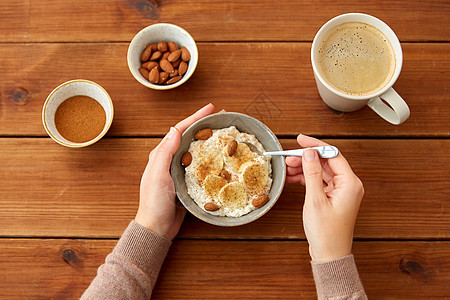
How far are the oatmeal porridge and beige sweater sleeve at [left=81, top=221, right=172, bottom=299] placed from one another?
161 millimetres

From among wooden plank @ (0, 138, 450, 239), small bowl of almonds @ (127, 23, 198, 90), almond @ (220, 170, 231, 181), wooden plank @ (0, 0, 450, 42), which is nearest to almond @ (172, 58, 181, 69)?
small bowl of almonds @ (127, 23, 198, 90)

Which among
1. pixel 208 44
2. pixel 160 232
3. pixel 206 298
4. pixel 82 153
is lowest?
pixel 206 298

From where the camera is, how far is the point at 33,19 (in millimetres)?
1182

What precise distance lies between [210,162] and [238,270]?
0.30 metres

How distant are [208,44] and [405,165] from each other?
24.6 inches

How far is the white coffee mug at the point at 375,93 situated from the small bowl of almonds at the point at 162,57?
1.08 ft

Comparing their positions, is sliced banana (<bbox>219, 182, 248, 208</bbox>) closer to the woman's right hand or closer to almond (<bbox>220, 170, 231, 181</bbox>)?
almond (<bbox>220, 170, 231, 181</bbox>)

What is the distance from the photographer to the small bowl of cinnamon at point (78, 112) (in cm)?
108

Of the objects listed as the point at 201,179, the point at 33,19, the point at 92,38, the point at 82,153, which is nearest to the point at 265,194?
the point at 201,179

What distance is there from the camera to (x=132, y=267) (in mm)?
994

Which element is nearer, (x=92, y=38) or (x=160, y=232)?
(x=160, y=232)

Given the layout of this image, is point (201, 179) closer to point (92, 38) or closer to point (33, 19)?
point (92, 38)

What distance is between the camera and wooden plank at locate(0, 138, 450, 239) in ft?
3.54

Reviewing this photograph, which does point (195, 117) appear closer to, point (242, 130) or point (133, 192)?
point (242, 130)
